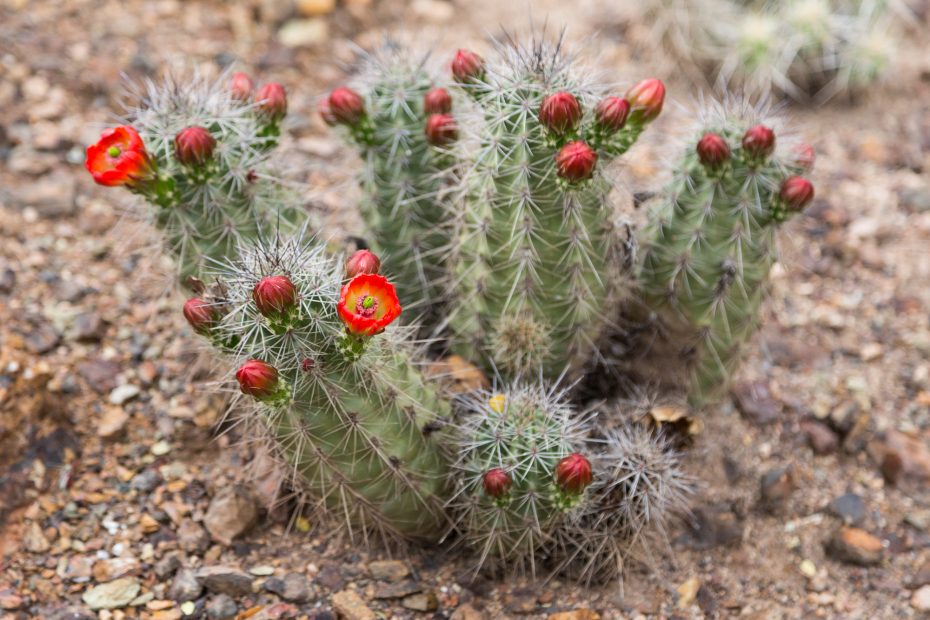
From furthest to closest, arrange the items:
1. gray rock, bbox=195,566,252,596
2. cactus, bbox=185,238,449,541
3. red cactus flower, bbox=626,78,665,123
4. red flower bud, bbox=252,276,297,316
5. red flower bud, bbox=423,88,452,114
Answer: red flower bud, bbox=423,88,452,114 < gray rock, bbox=195,566,252,596 < red cactus flower, bbox=626,78,665,123 < cactus, bbox=185,238,449,541 < red flower bud, bbox=252,276,297,316

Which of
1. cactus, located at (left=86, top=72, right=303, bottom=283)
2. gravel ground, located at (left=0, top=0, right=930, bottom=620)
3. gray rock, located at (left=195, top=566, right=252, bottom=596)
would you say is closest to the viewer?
cactus, located at (left=86, top=72, right=303, bottom=283)

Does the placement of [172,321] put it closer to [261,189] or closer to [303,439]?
[261,189]

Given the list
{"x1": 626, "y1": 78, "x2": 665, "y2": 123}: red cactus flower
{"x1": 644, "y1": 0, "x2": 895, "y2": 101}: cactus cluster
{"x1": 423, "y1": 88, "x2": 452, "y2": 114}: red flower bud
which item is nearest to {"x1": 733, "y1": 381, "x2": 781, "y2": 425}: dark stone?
{"x1": 626, "y1": 78, "x2": 665, "y2": 123}: red cactus flower

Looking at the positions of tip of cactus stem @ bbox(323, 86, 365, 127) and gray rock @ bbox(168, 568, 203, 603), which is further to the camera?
tip of cactus stem @ bbox(323, 86, 365, 127)

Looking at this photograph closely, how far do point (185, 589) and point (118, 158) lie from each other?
1504 mm

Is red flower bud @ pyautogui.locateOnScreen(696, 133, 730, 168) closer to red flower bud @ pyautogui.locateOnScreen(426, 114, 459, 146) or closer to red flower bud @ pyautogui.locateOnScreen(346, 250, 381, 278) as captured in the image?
red flower bud @ pyautogui.locateOnScreen(426, 114, 459, 146)

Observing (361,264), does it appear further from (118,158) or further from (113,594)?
(113,594)

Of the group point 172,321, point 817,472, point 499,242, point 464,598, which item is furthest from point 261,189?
point 817,472

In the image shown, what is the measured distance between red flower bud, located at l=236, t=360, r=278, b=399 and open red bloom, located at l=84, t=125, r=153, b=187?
2.66 feet

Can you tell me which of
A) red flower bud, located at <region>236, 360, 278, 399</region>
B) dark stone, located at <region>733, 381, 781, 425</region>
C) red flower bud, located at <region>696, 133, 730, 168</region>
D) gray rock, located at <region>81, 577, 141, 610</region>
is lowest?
gray rock, located at <region>81, 577, 141, 610</region>

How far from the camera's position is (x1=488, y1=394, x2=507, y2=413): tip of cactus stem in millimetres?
3424

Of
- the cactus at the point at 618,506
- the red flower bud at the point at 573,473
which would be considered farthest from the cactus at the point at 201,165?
the cactus at the point at 618,506

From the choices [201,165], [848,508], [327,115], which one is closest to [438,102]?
[327,115]

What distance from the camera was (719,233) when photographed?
3719mm
